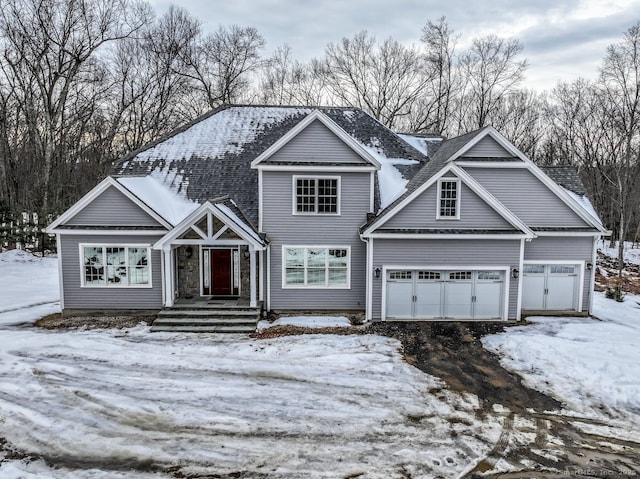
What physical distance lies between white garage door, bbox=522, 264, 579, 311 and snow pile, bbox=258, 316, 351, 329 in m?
6.95

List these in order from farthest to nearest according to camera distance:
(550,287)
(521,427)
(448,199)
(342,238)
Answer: (550,287) < (342,238) < (448,199) < (521,427)

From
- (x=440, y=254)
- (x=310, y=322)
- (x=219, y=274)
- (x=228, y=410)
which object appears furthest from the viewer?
(x=219, y=274)

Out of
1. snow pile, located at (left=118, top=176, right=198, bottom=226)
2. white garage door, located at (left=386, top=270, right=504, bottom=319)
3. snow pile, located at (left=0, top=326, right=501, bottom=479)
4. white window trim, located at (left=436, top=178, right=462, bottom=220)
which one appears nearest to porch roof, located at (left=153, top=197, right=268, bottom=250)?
snow pile, located at (left=118, top=176, right=198, bottom=226)

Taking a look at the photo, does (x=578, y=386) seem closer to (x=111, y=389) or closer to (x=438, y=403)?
(x=438, y=403)

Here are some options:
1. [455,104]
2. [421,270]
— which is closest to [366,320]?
[421,270]

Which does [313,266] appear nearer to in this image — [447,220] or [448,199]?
[447,220]

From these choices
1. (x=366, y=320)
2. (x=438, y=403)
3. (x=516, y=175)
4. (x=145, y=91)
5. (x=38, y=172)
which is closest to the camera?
(x=438, y=403)

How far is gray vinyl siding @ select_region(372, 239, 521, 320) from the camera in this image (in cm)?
1451

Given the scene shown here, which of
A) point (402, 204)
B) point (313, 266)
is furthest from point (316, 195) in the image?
point (402, 204)

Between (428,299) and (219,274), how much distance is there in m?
7.74

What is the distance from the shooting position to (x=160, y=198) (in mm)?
15609

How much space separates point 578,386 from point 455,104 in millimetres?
30544

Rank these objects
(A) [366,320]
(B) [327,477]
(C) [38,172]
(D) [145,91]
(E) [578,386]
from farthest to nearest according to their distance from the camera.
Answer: (D) [145,91] < (C) [38,172] < (A) [366,320] < (E) [578,386] < (B) [327,477]

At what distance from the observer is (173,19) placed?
3428 centimetres
